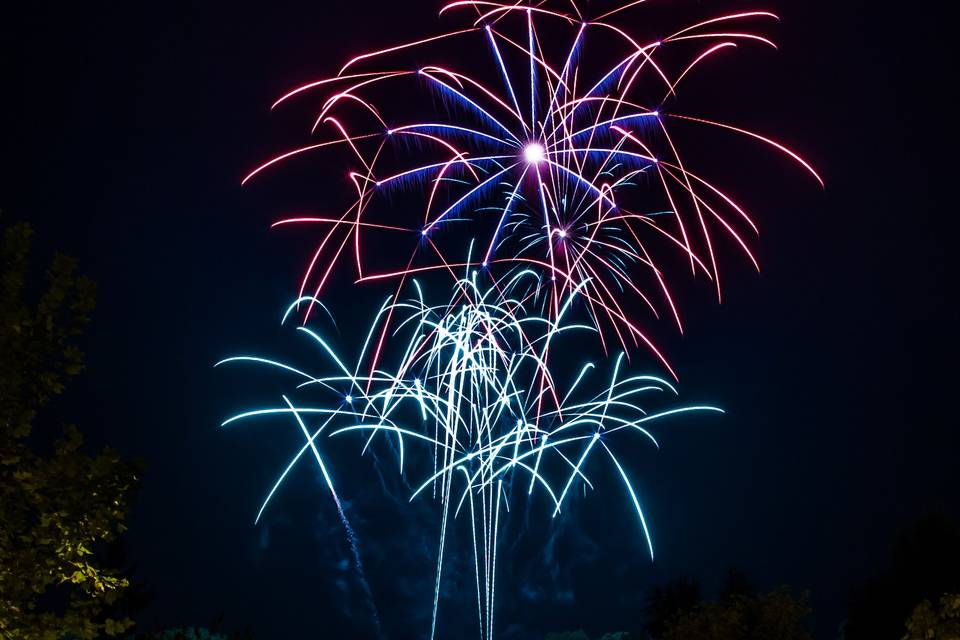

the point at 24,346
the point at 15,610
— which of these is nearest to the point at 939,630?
the point at 15,610

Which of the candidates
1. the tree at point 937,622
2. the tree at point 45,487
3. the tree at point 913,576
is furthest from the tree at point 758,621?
the tree at point 45,487

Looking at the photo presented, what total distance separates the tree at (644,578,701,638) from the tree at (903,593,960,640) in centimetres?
1821

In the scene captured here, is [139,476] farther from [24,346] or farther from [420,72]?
[420,72]

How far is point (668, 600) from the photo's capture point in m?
29.9

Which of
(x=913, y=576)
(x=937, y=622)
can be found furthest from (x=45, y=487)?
(x=913, y=576)

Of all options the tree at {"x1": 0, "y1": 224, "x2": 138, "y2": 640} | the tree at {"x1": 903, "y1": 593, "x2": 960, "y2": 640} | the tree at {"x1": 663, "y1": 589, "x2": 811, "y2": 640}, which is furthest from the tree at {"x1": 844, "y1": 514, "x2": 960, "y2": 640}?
the tree at {"x1": 0, "y1": 224, "x2": 138, "y2": 640}

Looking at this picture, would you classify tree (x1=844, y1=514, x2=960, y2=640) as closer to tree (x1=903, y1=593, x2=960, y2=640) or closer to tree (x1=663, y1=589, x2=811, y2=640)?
tree (x1=663, y1=589, x2=811, y2=640)

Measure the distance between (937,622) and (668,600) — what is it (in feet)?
61.9

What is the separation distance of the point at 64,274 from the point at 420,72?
9.78m

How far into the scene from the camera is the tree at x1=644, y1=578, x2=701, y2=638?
2969 cm

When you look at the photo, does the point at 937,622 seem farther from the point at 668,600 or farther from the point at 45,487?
the point at 668,600

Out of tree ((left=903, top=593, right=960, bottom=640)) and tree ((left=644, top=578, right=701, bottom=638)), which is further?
tree ((left=644, top=578, right=701, bottom=638))

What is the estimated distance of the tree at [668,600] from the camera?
29.7m

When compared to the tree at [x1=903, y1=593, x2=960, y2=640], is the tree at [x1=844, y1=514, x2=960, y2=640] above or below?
above
